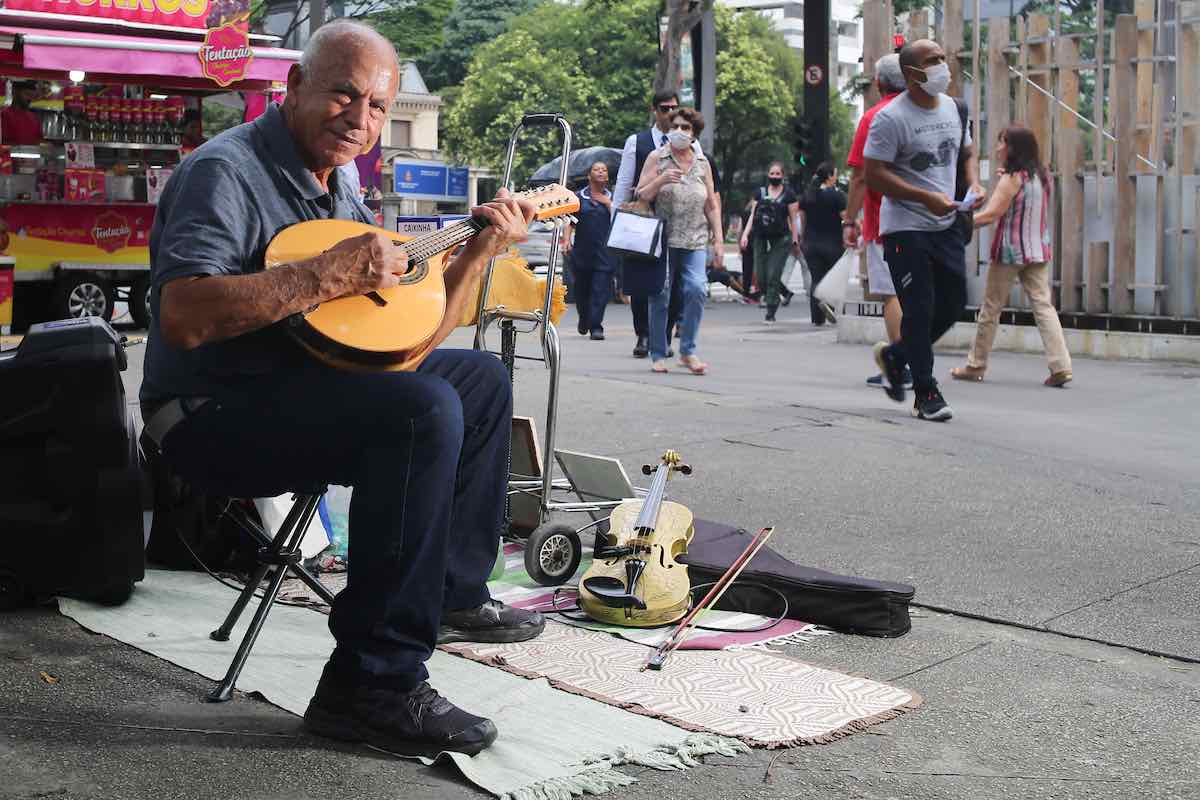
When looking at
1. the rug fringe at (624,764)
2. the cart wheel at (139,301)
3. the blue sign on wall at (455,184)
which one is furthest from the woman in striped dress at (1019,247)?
the cart wheel at (139,301)

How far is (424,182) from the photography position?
8.18 metres

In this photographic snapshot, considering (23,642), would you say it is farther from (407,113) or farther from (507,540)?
(407,113)

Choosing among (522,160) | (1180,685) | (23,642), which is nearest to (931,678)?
(1180,685)

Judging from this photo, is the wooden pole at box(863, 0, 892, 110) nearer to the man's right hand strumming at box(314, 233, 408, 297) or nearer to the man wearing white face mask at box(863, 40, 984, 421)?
the man wearing white face mask at box(863, 40, 984, 421)

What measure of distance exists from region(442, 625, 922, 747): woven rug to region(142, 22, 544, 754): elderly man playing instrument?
529 mm

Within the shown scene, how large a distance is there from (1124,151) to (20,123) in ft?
33.2

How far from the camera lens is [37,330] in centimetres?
430

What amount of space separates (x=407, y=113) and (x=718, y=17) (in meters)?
27.4

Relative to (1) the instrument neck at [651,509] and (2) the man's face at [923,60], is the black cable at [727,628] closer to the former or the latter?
(1) the instrument neck at [651,509]

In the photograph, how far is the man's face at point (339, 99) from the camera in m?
3.52

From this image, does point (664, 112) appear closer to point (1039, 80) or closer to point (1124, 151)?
point (1039, 80)

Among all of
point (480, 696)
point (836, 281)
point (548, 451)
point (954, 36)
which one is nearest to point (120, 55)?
point (836, 281)

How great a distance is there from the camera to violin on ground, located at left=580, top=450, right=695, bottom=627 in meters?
4.29

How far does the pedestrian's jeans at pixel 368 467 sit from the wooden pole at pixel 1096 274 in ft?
32.5
